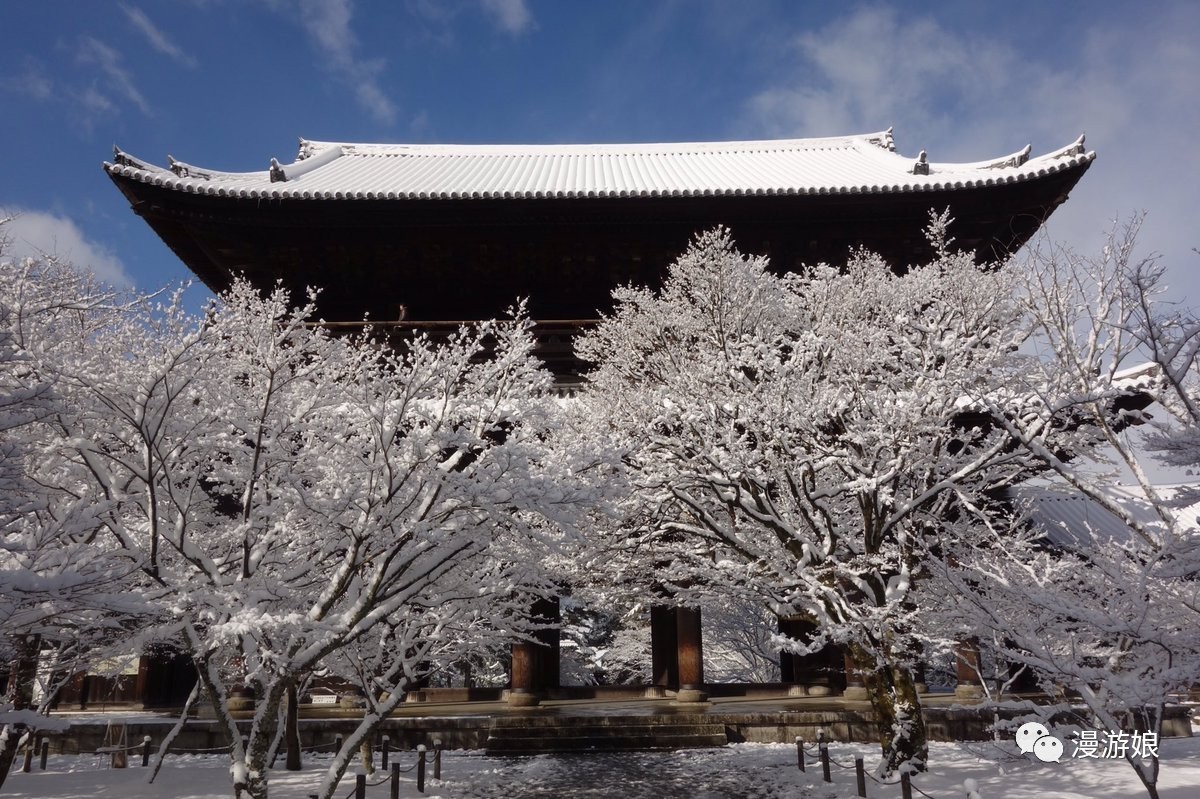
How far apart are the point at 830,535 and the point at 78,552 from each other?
7.69m

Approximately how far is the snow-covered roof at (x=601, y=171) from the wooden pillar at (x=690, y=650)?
9.05m

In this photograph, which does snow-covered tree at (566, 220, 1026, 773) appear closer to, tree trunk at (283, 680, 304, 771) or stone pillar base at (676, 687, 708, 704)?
stone pillar base at (676, 687, 708, 704)

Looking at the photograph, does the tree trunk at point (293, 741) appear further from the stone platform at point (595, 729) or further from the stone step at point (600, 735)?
the stone step at point (600, 735)

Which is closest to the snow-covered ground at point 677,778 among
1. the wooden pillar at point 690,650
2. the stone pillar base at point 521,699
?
the stone pillar base at point 521,699

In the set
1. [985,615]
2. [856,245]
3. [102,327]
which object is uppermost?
[856,245]

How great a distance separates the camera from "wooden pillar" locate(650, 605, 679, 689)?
59.4 feet

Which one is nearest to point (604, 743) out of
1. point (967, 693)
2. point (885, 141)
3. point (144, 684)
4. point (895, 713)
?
point (895, 713)

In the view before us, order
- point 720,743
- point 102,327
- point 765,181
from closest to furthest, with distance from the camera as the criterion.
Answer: point 102,327, point 720,743, point 765,181

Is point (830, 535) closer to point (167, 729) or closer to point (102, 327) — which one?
point (102, 327)

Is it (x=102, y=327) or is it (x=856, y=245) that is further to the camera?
(x=856, y=245)

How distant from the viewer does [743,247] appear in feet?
50.9

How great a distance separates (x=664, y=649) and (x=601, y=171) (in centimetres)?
1462

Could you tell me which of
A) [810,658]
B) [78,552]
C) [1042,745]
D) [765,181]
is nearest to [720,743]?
[1042,745]

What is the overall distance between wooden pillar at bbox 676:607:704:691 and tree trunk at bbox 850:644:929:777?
631 cm
